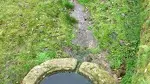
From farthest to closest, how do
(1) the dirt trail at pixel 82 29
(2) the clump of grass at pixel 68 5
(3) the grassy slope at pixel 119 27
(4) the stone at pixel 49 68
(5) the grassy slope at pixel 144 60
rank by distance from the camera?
(2) the clump of grass at pixel 68 5 < (1) the dirt trail at pixel 82 29 < (3) the grassy slope at pixel 119 27 < (4) the stone at pixel 49 68 < (5) the grassy slope at pixel 144 60

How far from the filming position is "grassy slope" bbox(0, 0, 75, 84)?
12016 millimetres

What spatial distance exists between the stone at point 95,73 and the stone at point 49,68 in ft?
1.22

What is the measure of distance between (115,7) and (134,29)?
5.41 feet

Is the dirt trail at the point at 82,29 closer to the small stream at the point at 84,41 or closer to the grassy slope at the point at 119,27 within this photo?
the small stream at the point at 84,41

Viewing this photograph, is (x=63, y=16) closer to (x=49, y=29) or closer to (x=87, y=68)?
(x=49, y=29)

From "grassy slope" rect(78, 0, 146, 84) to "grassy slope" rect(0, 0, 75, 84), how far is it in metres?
1.18

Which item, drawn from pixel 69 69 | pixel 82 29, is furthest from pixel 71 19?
pixel 69 69

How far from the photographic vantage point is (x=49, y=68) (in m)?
11.5

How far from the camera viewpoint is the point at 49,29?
1341cm

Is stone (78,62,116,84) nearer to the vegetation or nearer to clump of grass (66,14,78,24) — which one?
the vegetation

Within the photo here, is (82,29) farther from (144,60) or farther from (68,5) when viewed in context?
(144,60)

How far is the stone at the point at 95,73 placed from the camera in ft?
36.2

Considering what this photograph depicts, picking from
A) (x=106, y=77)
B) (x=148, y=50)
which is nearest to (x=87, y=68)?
(x=106, y=77)

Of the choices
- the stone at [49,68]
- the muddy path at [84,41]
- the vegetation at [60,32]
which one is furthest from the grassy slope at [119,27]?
the stone at [49,68]
